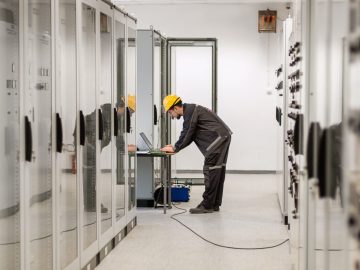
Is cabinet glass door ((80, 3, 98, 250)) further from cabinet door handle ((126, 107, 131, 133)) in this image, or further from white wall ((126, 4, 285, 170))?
white wall ((126, 4, 285, 170))

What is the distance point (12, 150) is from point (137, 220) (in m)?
3.51

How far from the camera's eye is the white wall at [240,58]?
1088 centimetres

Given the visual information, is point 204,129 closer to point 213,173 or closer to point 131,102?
point 213,173

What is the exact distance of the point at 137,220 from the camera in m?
6.74

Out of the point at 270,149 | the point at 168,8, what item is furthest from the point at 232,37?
the point at 270,149

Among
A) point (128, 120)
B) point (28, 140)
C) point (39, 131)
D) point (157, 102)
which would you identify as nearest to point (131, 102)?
point (128, 120)

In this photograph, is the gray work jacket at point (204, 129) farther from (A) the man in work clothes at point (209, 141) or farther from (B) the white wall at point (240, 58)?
(B) the white wall at point (240, 58)

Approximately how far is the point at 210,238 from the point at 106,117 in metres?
1.71

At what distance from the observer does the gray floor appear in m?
4.99

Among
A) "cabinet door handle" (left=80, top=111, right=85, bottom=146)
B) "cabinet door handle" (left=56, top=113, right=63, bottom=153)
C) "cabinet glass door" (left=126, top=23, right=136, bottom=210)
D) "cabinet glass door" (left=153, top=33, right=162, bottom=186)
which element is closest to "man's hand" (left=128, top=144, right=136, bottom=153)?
"cabinet glass door" (left=126, top=23, right=136, bottom=210)

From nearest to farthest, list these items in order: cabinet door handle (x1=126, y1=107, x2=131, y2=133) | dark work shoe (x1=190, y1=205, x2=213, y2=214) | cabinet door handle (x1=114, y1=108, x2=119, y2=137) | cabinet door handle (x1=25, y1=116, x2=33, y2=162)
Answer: cabinet door handle (x1=25, y1=116, x2=33, y2=162)
cabinet door handle (x1=114, y1=108, x2=119, y2=137)
cabinet door handle (x1=126, y1=107, x2=131, y2=133)
dark work shoe (x1=190, y1=205, x2=213, y2=214)

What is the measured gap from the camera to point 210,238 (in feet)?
19.4

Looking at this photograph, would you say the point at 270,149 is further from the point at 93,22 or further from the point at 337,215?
the point at 337,215

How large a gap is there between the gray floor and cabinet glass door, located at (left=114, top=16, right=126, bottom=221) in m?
0.44
